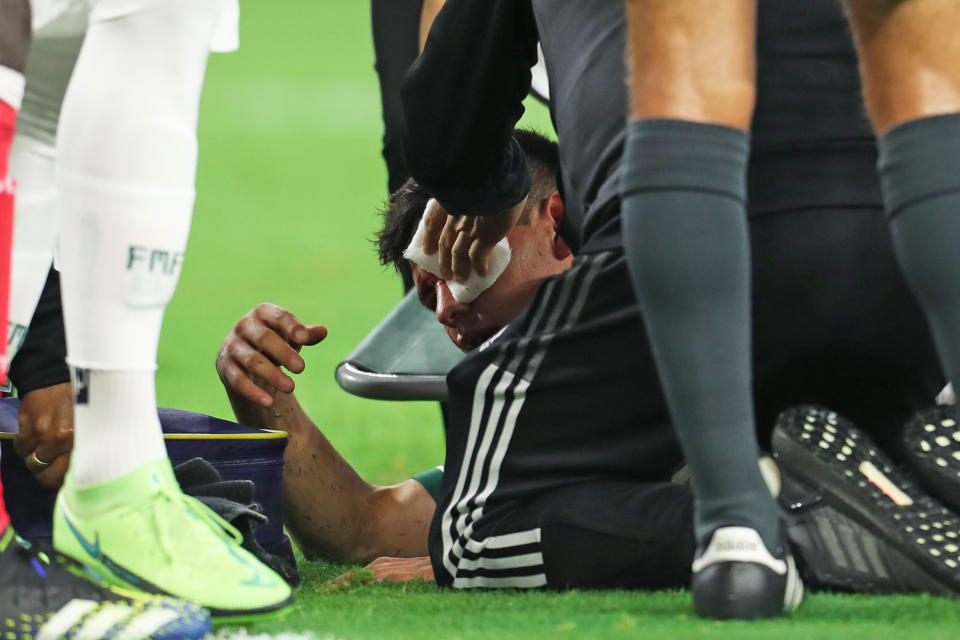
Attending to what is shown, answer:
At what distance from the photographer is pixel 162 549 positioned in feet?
4.22

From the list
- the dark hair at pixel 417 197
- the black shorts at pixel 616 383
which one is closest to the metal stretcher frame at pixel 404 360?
the dark hair at pixel 417 197

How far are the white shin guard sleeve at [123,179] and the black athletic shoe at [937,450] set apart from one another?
842 millimetres

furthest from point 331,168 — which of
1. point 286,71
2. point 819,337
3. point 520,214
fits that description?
point 819,337

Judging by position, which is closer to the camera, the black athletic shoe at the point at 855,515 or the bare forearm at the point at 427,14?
the black athletic shoe at the point at 855,515

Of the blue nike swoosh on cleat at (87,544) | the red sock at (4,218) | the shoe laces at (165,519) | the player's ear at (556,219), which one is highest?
the red sock at (4,218)

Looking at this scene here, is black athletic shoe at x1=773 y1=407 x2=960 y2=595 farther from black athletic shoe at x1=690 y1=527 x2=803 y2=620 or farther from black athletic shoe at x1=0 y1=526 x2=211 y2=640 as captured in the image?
black athletic shoe at x1=0 y1=526 x2=211 y2=640

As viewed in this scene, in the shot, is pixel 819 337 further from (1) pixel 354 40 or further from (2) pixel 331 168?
(1) pixel 354 40

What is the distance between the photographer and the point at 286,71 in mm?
18641

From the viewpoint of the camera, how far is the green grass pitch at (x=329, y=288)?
135 cm

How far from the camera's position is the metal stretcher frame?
266 cm

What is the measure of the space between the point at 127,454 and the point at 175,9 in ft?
Result: 1.37

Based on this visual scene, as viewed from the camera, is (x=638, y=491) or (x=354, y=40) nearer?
(x=638, y=491)

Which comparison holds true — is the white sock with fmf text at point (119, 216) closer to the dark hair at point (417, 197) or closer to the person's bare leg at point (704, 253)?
the person's bare leg at point (704, 253)

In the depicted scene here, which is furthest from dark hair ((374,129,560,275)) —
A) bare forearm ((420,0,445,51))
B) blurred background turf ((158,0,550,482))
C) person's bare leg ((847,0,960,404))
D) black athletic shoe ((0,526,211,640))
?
black athletic shoe ((0,526,211,640))
